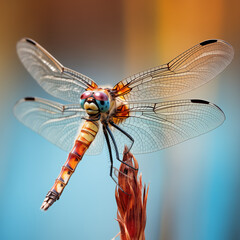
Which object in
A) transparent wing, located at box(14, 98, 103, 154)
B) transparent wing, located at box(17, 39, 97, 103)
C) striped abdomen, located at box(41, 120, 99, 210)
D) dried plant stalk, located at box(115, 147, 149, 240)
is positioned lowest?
dried plant stalk, located at box(115, 147, 149, 240)

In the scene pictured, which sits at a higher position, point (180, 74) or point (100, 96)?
point (180, 74)

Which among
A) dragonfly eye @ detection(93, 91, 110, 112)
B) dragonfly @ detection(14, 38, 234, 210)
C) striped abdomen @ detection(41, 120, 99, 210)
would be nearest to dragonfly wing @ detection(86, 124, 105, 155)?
dragonfly @ detection(14, 38, 234, 210)

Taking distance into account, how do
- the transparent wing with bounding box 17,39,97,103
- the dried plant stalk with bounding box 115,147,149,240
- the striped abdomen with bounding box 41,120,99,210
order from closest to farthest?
the dried plant stalk with bounding box 115,147,149,240 → the striped abdomen with bounding box 41,120,99,210 → the transparent wing with bounding box 17,39,97,103

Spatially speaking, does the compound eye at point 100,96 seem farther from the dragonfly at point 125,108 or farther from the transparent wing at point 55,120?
the transparent wing at point 55,120

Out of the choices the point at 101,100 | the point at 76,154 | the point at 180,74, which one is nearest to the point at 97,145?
the point at 76,154

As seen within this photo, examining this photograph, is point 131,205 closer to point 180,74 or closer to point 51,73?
point 180,74

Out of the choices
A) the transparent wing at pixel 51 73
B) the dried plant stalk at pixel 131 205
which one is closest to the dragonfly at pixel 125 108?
the transparent wing at pixel 51 73

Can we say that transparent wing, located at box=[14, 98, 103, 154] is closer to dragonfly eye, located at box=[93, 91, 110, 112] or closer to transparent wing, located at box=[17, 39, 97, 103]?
transparent wing, located at box=[17, 39, 97, 103]
